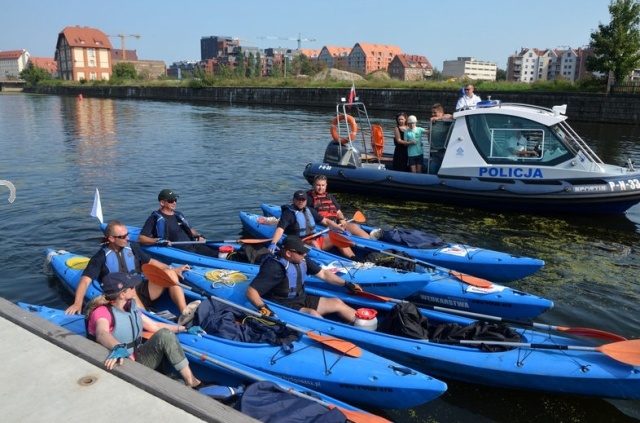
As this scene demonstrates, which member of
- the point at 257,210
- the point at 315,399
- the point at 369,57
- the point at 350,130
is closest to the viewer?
the point at 315,399

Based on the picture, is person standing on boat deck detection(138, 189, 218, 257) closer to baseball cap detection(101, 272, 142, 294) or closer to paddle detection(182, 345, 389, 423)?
baseball cap detection(101, 272, 142, 294)

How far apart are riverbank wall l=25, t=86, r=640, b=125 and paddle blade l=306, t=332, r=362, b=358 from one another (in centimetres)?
1777

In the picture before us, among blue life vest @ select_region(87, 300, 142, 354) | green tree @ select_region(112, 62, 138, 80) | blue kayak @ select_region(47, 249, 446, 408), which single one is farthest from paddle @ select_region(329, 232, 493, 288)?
green tree @ select_region(112, 62, 138, 80)

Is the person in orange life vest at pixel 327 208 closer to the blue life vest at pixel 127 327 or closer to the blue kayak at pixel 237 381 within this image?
the blue kayak at pixel 237 381

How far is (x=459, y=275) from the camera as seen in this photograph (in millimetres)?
7633

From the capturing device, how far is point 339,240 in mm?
8766

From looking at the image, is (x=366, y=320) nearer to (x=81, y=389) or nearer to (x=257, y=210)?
(x=81, y=389)

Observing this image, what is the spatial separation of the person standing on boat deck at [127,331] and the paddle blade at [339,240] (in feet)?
13.0

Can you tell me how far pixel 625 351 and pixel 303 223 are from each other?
500 cm

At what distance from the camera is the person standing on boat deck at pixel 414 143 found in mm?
13091

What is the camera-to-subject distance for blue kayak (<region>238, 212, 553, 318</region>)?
276 inches

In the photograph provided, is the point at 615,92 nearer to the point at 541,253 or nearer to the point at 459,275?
the point at 541,253

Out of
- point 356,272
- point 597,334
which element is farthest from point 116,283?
point 597,334

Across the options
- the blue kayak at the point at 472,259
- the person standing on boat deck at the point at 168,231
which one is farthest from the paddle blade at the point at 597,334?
the person standing on boat deck at the point at 168,231
